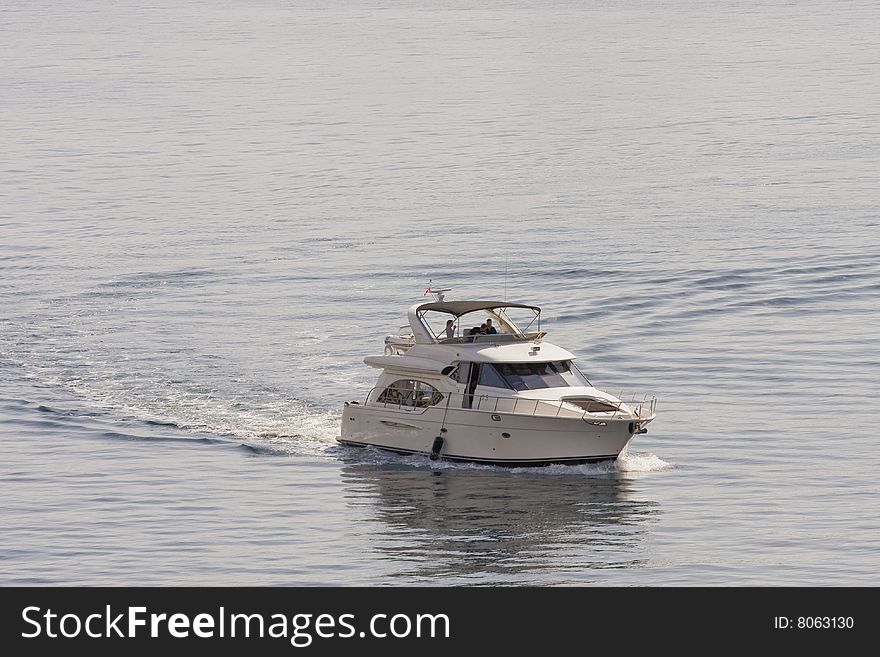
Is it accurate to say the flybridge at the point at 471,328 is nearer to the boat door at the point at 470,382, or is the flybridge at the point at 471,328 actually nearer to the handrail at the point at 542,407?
the boat door at the point at 470,382

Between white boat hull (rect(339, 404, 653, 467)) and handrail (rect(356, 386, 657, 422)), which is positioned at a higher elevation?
handrail (rect(356, 386, 657, 422))

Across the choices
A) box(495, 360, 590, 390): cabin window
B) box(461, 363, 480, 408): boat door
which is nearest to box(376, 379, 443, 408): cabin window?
box(461, 363, 480, 408): boat door

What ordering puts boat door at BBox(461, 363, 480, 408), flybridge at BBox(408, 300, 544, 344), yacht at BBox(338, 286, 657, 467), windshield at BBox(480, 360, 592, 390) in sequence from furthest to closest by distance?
flybridge at BBox(408, 300, 544, 344) → boat door at BBox(461, 363, 480, 408) → windshield at BBox(480, 360, 592, 390) → yacht at BBox(338, 286, 657, 467)

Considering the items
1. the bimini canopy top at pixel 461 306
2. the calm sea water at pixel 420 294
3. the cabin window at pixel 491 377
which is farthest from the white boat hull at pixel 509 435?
the bimini canopy top at pixel 461 306

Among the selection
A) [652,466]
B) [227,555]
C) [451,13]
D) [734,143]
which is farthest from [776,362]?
[451,13]

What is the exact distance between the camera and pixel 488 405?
151 ft

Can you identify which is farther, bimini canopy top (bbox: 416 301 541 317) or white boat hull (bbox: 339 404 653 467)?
bimini canopy top (bbox: 416 301 541 317)

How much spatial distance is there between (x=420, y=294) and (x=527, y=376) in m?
25.3

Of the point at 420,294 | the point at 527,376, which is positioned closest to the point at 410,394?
the point at 527,376

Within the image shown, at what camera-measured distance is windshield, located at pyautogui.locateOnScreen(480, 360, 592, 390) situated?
46250 mm

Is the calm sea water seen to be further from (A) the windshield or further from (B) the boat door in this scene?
(A) the windshield

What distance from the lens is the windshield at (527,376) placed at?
4625 cm

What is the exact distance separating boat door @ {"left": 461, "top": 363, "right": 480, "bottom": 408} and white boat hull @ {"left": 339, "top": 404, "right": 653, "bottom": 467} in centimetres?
38

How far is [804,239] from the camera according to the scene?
259ft
